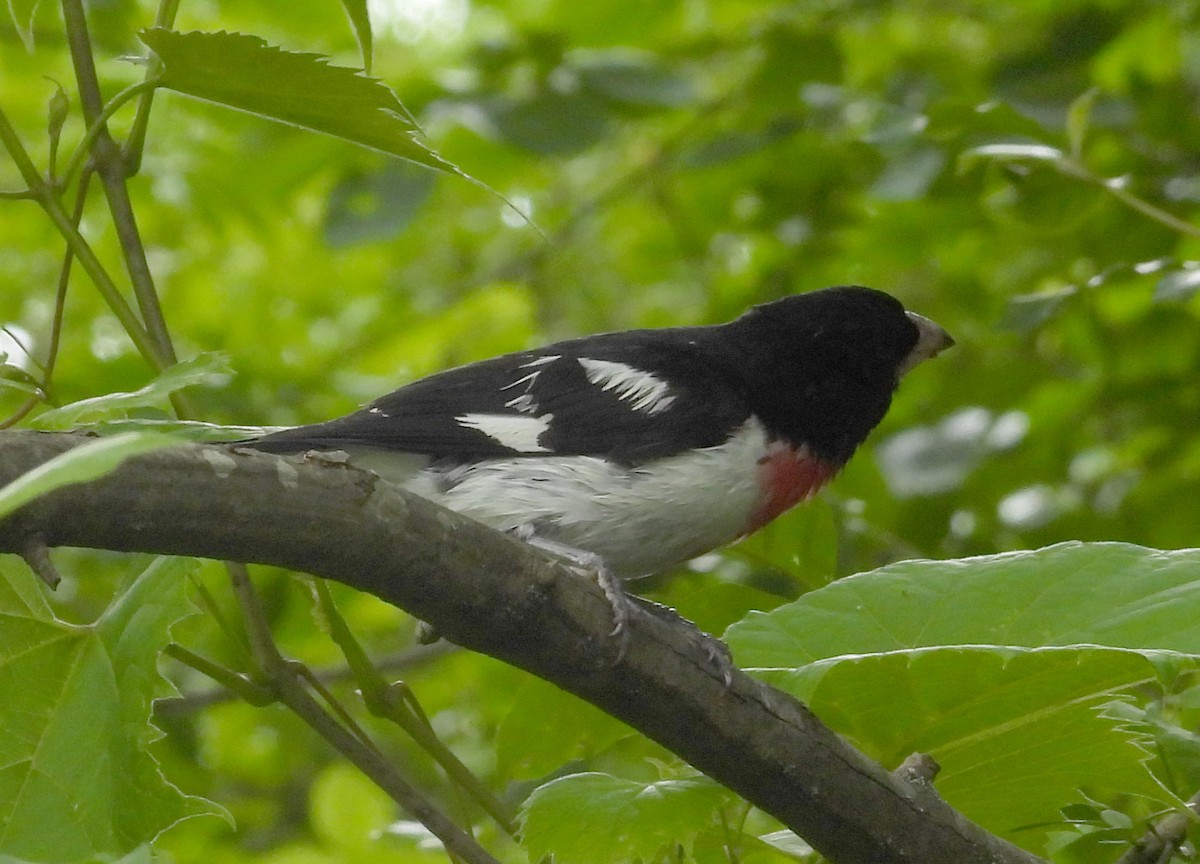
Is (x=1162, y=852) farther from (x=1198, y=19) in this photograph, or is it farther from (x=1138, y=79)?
(x=1198, y=19)

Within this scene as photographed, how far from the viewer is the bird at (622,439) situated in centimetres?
205

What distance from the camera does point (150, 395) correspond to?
1.43 meters

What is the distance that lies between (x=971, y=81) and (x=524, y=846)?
267cm

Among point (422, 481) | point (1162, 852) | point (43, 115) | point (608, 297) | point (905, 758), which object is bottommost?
point (1162, 852)

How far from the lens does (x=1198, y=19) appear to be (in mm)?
3680

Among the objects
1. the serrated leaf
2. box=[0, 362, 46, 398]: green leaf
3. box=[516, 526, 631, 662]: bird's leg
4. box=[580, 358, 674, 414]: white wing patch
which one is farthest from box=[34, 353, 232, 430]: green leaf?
the serrated leaf

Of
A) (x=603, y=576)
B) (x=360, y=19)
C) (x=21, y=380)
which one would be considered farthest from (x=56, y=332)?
(x=603, y=576)

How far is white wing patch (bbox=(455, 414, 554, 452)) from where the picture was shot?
2.09 meters

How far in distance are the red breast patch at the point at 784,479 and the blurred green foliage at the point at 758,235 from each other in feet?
0.20

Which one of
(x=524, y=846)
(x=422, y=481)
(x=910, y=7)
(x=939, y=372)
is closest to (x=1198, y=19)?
(x=910, y=7)

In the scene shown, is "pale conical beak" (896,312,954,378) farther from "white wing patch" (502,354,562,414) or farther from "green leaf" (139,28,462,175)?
"green leaf" (139,28,462,175)

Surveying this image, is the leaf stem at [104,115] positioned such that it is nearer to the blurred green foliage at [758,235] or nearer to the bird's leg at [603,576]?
the bird's leg at [603,576]

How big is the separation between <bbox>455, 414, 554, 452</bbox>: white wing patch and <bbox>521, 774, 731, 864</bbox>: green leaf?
2.47 feet

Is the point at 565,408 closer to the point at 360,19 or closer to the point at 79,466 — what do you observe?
the point at 360,19
